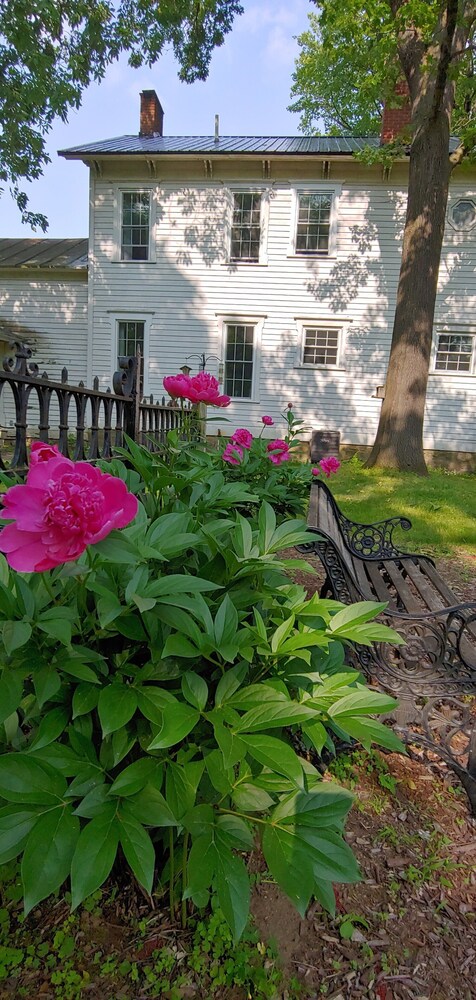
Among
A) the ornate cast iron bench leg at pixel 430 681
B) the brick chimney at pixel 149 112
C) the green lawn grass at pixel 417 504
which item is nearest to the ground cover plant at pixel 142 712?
the ornate cast iron bench leg at pixel 430 681

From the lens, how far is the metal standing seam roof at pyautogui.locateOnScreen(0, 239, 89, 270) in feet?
44.7

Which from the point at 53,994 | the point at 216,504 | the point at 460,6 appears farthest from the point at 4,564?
the point at 460,6

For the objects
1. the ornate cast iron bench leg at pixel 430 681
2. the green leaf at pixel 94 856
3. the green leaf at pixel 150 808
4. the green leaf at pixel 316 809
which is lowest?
the ornate cast iron bench leg at pixel 430 681

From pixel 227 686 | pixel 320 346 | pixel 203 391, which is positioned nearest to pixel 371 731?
pixel 227 686

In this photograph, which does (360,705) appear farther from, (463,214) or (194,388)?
(463,214)

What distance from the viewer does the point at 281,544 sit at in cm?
128

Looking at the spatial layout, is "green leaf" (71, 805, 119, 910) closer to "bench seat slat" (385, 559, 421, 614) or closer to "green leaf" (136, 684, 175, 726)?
"green leaf" (136, 684, 175, 726)

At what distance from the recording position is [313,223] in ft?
40.2

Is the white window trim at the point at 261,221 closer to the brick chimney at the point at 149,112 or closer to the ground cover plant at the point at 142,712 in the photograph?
the brick chimney at the point at 149,112

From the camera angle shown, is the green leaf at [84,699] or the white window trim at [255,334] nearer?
the green leaf at [84,699]

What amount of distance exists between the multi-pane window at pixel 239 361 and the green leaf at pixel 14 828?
1231 cm

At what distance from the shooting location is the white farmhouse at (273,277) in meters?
12.0

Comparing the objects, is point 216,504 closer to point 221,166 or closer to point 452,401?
point 452,401

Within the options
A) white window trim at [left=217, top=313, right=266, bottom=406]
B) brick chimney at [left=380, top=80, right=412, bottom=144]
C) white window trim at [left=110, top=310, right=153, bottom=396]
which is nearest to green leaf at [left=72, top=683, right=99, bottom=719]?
white window trim at [left=217, top=313, right=266, bottom=406]
